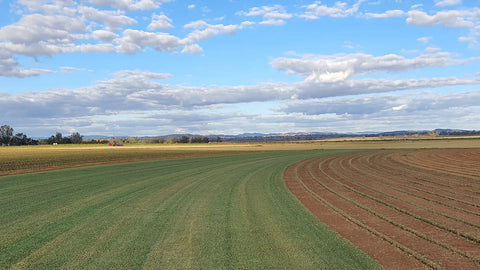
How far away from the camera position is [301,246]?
7953 mm

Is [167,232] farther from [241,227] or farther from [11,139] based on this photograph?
[11,139]

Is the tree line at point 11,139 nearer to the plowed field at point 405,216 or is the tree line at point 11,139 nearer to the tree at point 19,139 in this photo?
the tree at point 19,139

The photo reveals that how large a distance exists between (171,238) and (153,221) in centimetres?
197

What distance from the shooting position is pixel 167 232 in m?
9.20

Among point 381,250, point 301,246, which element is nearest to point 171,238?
point 301,246

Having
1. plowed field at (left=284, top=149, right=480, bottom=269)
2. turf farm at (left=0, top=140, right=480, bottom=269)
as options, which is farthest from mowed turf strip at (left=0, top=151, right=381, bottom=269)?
plowed field at (left=284, top=149, right=480, bottom=269)

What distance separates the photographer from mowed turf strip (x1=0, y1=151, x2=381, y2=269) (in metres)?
7.03

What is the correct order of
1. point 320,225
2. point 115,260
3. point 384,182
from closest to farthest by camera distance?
point 115,260 → point 320,225 → point 384,182

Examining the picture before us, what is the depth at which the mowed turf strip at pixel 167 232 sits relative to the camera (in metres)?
7.03

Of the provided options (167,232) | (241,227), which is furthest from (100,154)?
(241,227)

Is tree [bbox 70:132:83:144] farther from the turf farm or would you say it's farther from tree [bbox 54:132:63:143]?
the turf farm

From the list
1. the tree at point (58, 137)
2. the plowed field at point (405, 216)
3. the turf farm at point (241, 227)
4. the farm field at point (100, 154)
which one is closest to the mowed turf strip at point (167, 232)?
the turf farm at point (241, 227)

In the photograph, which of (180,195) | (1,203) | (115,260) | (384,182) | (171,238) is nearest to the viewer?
(115,260)

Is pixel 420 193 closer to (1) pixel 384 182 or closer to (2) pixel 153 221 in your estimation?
(1) pixel 384 182
